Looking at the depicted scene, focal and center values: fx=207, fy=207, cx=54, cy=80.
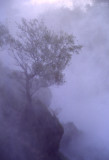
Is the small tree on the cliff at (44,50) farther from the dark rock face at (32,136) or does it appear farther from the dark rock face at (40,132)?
the dark rock face at (32,136)

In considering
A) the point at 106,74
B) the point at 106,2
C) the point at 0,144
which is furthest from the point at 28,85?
the point at 106,2

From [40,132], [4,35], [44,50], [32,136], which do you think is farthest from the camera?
[4,35]

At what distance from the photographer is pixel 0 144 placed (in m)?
10.7

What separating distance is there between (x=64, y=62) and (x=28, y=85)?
267cm

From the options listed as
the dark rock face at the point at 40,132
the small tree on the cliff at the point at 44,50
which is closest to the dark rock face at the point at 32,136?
the dark rock face at the point at 40,132

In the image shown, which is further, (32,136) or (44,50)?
(32,136)

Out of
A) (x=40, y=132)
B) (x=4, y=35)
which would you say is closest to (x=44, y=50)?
(x=4, y=35)

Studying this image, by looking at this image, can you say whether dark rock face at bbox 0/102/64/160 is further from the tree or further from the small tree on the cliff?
the tree

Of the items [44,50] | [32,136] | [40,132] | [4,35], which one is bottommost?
[32,136]

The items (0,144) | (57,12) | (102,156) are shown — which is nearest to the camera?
(0,144)

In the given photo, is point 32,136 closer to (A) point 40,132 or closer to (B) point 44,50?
(A) point 40,132

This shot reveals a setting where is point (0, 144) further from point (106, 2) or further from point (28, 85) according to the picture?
point (106, 2)

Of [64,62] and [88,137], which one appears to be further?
[88,137]

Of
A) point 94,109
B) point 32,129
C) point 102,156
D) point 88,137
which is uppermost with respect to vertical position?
point 94,109
